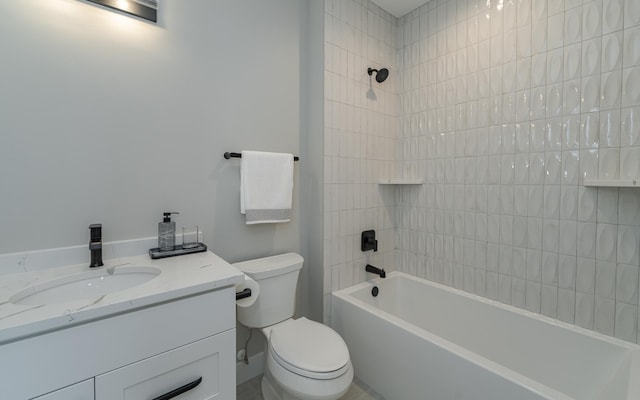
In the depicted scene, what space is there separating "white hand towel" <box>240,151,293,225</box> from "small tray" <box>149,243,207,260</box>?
31 centimetres

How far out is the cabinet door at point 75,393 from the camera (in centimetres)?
67

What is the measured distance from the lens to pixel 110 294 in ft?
2.62

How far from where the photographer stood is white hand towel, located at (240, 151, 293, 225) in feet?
4.94

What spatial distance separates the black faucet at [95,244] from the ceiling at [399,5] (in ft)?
7.22

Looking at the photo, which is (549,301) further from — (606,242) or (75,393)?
(75,393)

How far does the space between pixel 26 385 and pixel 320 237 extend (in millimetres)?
→ 1361

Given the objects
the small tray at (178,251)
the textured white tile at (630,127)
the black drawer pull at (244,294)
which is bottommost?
the black drawer pull at (244,294)

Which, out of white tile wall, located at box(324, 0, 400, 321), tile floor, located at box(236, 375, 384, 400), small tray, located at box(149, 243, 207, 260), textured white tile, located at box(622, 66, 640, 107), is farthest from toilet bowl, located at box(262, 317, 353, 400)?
textured white tile, located at box(622, 66, 640, 107)

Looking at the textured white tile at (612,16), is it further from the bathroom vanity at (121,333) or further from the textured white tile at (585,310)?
the bathroom vanity at (121,333)

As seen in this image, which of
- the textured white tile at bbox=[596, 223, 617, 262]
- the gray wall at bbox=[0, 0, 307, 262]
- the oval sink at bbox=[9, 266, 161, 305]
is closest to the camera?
the oval sink at bbox=[9, 266, 161, 305]

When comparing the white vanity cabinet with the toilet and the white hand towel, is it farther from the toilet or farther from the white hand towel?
the white hand towel

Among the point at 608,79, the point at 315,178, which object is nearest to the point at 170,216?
the point at 315,178

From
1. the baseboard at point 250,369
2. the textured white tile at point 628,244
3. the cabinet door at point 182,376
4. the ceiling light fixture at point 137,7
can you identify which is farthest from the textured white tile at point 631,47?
the baseboard at point 250,369

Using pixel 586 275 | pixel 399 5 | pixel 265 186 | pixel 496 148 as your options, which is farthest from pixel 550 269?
pixel 399 5
